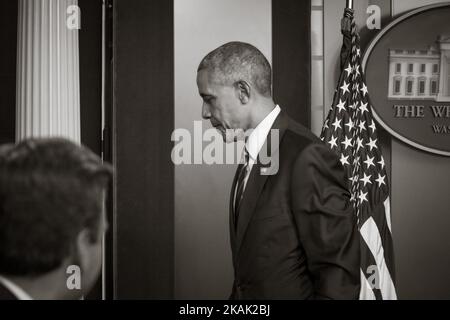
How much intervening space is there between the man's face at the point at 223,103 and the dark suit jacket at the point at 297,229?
0.51 ft

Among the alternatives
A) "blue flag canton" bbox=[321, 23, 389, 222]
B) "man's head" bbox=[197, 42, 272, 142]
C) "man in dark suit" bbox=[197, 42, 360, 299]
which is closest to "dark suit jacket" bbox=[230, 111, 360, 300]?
"man in dark suit" bbox=[197, 42, 360, 299]

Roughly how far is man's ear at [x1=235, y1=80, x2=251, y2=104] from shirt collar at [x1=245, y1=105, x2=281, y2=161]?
0.31 ft

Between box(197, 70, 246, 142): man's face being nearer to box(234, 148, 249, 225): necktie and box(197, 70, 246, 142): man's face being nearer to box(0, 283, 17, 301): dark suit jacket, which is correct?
box(234, 148, 249, 225): necktie

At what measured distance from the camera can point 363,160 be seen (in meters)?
2.82

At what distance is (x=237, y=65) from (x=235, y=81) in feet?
0.18

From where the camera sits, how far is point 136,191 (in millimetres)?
3084

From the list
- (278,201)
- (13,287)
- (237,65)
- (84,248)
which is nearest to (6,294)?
(13,287)

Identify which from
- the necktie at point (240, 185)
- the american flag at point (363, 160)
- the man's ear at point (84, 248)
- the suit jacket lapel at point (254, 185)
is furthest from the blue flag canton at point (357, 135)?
the man's ear at point (84, 248)

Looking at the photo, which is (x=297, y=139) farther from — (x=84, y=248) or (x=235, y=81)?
(x=84, y=248)

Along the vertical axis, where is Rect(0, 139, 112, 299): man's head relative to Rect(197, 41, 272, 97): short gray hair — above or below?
below

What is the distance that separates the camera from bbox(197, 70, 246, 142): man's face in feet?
6.37

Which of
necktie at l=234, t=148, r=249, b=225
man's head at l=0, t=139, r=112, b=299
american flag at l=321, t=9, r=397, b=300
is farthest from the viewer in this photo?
american flag at l=321, t=9, r=397, b=300

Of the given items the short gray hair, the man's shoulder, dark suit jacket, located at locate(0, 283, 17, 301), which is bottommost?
dark suit jacket, located at locate(0, 283, 17, 301)

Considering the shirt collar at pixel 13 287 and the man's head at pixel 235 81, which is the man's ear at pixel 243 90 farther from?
the shirt collar at pixel 13 287
